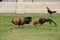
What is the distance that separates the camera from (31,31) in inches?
496

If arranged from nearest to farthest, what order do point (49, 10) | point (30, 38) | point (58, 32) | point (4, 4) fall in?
point (30, 38), point (58, 32), point (49, 10), point (4, 4)

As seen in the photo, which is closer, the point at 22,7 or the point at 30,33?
the point at 30,33

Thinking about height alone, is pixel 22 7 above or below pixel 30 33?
below

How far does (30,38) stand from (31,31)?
1.62 meters

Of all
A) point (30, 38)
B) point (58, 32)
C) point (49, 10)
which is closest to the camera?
point (30, 38)

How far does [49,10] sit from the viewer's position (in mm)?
22047

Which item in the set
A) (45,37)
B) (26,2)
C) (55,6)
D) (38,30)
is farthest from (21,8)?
(45,37)

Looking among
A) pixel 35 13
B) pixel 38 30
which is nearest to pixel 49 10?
pixel 35 13

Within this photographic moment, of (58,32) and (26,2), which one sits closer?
(58,32)

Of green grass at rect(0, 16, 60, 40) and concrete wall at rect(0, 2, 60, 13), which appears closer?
green grass at rect(0, 16, 60, 40)

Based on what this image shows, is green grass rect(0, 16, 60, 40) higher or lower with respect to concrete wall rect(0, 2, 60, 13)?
higher

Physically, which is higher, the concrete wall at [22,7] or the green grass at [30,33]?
the green grass at [30,33]

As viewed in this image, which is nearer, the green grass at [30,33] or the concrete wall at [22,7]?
the green grass at [30,33]

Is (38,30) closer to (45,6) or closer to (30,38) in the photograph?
(30,38)
